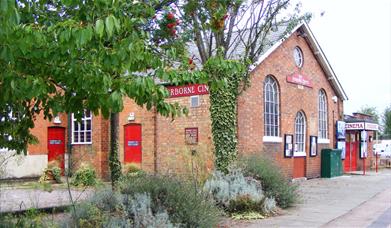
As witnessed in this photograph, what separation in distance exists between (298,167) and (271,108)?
3.39 metres

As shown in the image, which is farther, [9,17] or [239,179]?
[239,179]

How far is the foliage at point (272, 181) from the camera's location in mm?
12711

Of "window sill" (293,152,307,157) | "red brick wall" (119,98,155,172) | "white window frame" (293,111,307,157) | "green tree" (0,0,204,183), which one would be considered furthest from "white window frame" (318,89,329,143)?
"green tree" (0,0,204,183)

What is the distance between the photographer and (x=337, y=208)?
43.1 ft

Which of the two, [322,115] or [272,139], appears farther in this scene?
[322,115]

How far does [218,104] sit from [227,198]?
375 centimetres

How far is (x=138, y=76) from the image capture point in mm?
4332

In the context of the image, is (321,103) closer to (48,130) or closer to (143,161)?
(143,161)

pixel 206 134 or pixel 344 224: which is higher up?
pixel 206 134

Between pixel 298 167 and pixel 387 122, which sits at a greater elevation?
pixel 387 122

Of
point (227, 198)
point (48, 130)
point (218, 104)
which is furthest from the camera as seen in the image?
point (48, 130)

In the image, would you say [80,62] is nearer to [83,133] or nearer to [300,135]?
[83,133]

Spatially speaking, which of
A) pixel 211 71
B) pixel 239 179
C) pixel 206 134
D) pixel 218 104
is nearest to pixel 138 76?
pixel 211 71

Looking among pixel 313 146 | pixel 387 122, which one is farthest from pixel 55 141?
pixel 387 122
